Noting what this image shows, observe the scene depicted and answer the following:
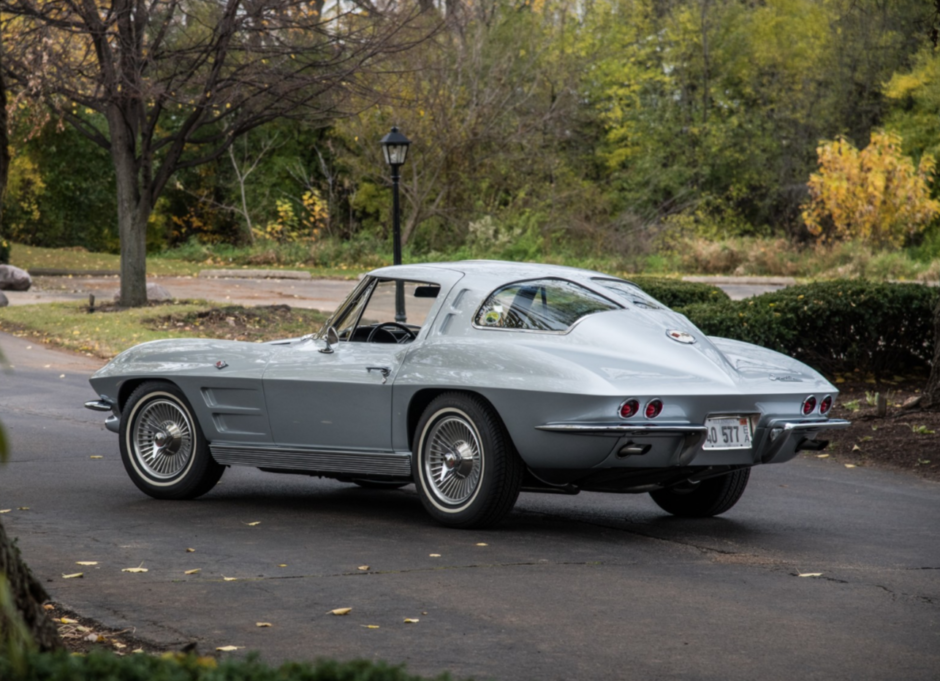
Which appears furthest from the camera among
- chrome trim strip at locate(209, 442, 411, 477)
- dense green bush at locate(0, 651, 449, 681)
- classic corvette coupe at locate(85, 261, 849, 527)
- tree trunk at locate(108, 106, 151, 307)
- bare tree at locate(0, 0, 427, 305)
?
tree trunk at locate(108, 106, 151, 307)

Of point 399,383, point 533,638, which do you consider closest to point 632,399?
point 399,383

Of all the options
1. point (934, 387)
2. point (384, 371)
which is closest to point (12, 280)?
point (934, 387)

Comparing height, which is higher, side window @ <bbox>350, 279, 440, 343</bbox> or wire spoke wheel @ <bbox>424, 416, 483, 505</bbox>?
side window @ <bbox>350, 279, 440, 343</bbox>

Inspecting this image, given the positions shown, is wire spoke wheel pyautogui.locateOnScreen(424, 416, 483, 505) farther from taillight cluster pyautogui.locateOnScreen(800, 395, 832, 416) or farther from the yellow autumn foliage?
the yellow autumn foliage

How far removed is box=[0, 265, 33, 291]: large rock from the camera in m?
28.6

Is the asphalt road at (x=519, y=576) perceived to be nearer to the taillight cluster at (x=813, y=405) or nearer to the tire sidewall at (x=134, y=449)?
the tire sidewall at (x=134, y=449)

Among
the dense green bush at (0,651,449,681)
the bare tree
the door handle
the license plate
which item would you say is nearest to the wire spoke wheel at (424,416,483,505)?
the door handle

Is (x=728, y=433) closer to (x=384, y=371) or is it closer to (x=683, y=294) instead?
(x=384, y=371)

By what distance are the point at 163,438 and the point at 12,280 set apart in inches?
853

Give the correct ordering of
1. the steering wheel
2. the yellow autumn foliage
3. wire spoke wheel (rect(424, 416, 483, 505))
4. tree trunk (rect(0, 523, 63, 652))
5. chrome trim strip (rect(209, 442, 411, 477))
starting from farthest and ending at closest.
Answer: the yellow autumn foliage → the steering wheel → chrome trim strip (rect(209, 442, 411, 477)) → wire spoke wheel (rect(424, 416, 483, 505)) → tree trunk (rect(0, 523, 63, 652))

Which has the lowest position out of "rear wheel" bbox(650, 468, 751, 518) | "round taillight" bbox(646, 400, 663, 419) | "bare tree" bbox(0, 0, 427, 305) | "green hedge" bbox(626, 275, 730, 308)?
"rear wheel" bbox(650, 468, 751, 518)

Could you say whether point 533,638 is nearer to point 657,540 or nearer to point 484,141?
point 657,540

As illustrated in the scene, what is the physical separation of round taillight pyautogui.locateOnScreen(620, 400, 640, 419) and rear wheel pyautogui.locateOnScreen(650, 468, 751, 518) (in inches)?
54.0

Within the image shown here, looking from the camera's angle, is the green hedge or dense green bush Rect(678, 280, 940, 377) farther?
the green hedge
